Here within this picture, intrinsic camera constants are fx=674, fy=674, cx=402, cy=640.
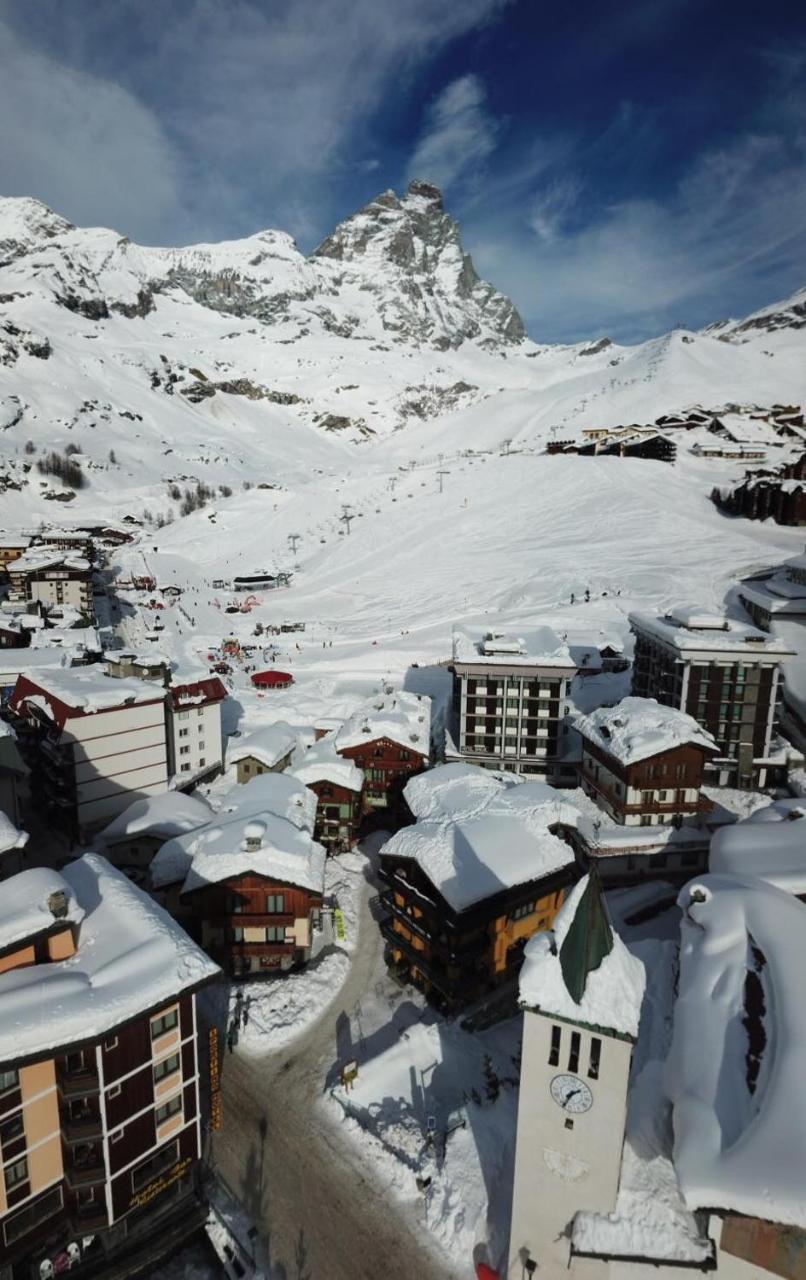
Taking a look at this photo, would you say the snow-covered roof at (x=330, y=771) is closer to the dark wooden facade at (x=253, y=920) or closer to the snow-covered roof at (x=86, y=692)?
the snow-covered roof at (x=86, y=692)

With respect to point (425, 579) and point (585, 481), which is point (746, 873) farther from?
point (585, 481)

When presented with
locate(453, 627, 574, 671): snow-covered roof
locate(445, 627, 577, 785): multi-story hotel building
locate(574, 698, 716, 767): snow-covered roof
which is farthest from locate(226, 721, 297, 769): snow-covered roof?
locate(574, 698, 716, 767): snow-covered roof

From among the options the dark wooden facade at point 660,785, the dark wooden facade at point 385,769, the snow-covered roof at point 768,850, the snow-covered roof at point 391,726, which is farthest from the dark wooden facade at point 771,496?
the dark wooden facade at point 385,769

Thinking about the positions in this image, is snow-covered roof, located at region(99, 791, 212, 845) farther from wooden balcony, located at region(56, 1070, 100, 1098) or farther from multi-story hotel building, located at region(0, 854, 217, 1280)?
wooden balcony, located at region(56, 1070, 100, 1098)

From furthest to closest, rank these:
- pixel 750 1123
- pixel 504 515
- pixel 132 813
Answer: pixel 504 515
pixel 132 813
pixel 750 1123

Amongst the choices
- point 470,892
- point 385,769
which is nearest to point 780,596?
point 385,769

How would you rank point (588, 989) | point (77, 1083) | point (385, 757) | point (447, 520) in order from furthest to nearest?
point (447, 520), point (385, 757), point (77, 1083), point (588, 989)

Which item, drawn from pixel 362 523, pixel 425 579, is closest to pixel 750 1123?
pixel 425 579

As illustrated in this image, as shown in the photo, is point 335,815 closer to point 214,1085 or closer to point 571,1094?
point 214,1085
